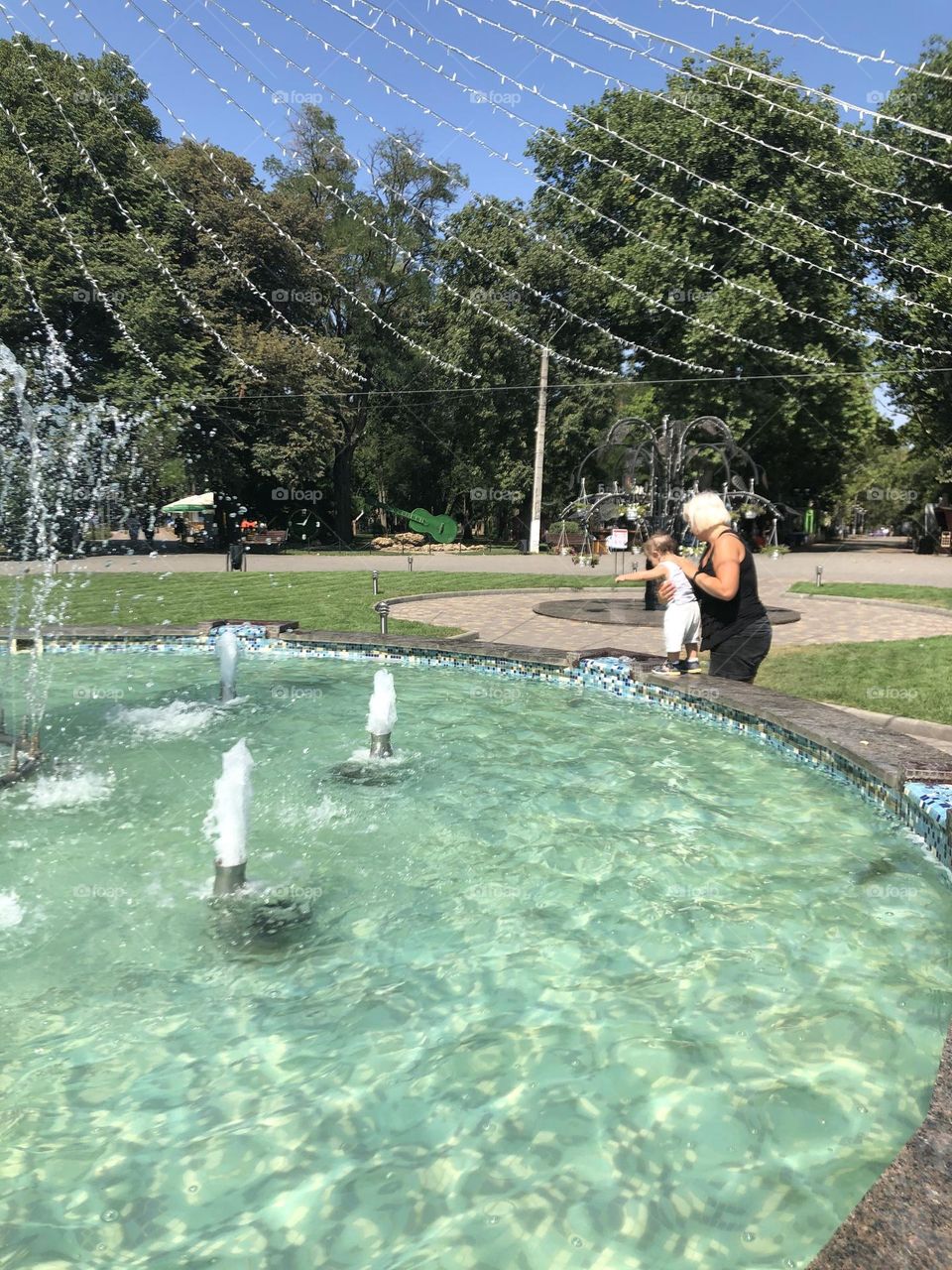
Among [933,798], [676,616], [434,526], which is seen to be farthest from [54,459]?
[933,798]

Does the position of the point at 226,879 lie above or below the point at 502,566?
below

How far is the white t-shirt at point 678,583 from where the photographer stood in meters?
8.96

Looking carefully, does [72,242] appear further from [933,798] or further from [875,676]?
[933,798]

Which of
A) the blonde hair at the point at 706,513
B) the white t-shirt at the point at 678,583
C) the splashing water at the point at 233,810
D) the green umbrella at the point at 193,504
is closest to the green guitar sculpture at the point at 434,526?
the green umbrella at the point at 193,504

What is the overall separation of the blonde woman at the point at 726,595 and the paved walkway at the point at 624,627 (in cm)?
444

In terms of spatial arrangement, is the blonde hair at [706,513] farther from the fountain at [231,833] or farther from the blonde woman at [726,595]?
the fountain at [231,833]

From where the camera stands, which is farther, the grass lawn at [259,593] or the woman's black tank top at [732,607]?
the grass lawn at [259,593]

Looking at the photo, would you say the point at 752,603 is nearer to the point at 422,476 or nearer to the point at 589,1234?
the point at 589,1234

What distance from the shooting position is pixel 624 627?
15.5m

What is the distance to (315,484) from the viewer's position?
49.8 metres

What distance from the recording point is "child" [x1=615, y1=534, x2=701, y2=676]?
29.8 feet

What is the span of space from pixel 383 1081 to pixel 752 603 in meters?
4.91

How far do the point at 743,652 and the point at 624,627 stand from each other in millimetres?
8051

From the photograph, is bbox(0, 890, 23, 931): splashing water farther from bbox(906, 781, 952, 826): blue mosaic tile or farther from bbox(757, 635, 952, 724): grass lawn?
bbox(757, 635, 952, 724): grass lawn
